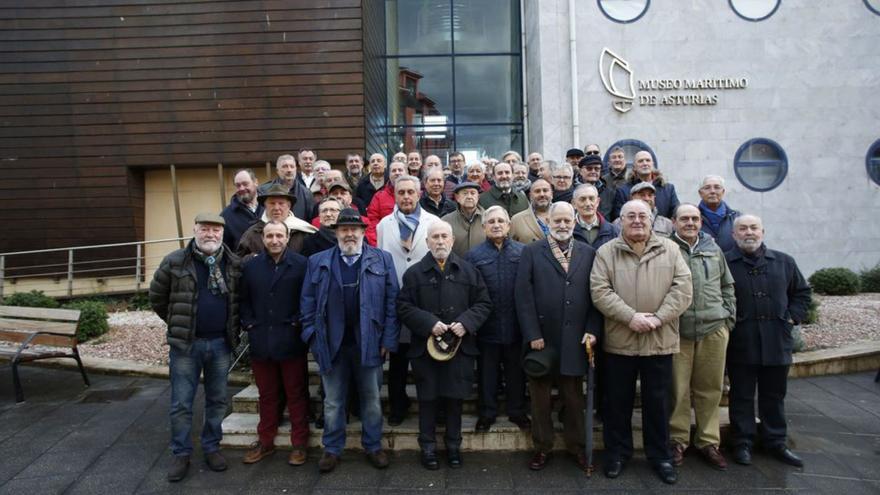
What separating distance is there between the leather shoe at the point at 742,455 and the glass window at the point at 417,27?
12.3 meters

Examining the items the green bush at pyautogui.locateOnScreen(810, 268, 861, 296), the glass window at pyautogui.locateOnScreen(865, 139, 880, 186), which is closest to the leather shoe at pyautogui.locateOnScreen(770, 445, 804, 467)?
the green bush at pyautogui.locateOnScreen(810, 268, 861, 296)

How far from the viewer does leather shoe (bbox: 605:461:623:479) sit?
395 cm

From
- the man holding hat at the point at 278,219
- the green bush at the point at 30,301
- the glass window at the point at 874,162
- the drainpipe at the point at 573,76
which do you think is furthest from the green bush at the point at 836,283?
the green bush at the point at 30,301

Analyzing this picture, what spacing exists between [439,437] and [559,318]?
1.42 m

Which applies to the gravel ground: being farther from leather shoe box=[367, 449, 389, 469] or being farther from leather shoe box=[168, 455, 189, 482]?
leather shoe box=[367, 449, 389, 469]

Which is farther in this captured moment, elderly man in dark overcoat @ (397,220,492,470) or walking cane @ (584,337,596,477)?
elderly man in dark overcoat @ (397,220,492,470)

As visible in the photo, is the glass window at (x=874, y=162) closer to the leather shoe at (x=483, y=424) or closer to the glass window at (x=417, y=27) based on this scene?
the glass window at (x=417, y=27)

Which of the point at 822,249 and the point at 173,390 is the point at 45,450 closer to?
the point at 173,390

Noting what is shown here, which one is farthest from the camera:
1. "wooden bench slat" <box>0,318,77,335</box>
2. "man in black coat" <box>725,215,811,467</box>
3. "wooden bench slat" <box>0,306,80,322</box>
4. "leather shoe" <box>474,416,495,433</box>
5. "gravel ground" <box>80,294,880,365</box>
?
"gravel ground" <box>80,294,880,365</box>

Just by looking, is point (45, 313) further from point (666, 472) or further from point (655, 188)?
point (655, 188)

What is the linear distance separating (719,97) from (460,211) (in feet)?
30.7

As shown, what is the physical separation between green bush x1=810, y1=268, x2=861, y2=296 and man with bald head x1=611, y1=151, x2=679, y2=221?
6.50m

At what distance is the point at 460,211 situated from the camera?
16.3 feet

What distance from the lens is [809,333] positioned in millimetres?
7434
